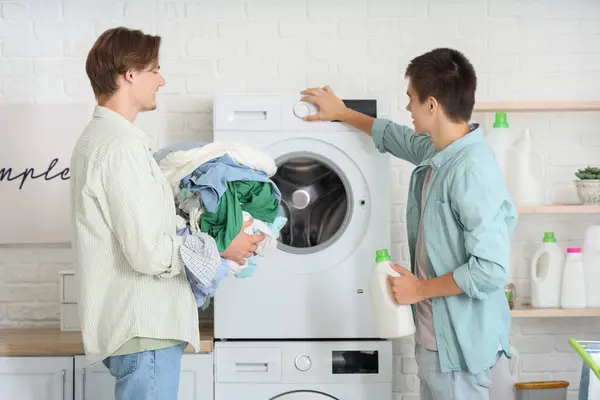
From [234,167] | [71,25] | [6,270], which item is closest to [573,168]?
[234,167]

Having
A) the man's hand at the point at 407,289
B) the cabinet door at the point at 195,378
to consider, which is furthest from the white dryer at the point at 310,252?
the man's hand at the point at 407,289

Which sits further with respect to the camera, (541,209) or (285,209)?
(541,209)

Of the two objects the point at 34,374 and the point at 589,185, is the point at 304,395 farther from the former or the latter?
the point at 589,185

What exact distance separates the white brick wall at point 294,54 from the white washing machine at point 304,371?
24.0 inches

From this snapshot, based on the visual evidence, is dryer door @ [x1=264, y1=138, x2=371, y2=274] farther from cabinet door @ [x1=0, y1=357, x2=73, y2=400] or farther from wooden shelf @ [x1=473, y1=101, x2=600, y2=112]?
cabinet door @ [x1=0, y1=357, x2=73, y2=400]

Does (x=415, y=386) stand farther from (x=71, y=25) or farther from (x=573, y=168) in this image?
(x=71, y=25)

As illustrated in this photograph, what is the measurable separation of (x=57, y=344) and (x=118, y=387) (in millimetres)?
993

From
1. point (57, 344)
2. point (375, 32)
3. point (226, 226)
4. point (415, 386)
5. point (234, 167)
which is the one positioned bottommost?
point (415, 386)

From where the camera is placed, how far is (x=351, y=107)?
3.24 m

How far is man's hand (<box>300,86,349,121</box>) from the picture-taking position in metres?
3.20

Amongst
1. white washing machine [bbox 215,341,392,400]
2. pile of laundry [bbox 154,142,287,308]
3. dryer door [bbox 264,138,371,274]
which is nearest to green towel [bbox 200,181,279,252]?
pile of laundry [bbox 154,142,287,308]

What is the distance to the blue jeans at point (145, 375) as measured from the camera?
2273 millimetres

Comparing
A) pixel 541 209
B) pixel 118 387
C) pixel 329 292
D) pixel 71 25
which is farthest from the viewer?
pixel 71 25

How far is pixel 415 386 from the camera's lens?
12.4 ft
